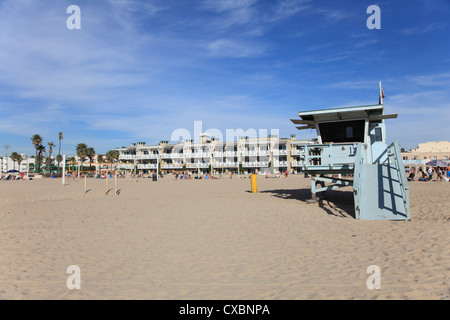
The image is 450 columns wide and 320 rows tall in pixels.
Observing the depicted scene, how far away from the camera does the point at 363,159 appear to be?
13.8m

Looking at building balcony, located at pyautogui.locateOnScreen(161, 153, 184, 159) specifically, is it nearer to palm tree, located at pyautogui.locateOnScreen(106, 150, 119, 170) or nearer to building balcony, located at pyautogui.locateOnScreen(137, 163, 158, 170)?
building balcony, located at pyautogui.locateOnScreen(137, 163, 158, 170)

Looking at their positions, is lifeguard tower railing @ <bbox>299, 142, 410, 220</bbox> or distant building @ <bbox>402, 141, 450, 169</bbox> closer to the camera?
lifeguard tower railing @ <bbox>299, 142, 410, 220</bbox>

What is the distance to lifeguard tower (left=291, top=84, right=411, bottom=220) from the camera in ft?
33.4

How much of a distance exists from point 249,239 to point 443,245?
4205 millimetres

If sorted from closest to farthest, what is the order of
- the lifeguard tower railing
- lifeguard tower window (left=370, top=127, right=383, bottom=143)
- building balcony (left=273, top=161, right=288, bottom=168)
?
the lifeguard tower railing < lifeguard tower window (left=370, top=127, right=383, bottom=143) < building balcony (left=273, top=161, right=288, bottom=168)

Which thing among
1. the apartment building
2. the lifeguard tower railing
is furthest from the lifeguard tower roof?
the apartment building

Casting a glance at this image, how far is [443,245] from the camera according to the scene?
20.6ft

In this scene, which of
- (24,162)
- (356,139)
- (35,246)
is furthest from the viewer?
(24,162)

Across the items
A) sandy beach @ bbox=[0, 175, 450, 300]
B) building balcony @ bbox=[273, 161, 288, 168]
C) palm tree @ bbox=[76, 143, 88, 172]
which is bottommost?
sandy beach @ bbox=[0, 175, 450, 300]

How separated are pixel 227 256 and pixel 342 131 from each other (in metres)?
11.2

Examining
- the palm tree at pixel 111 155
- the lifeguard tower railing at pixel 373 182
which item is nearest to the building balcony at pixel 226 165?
the palm tree at pixel 111 155

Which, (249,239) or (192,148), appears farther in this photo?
(192,148)

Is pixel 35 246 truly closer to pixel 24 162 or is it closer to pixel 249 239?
pixel 249 239
